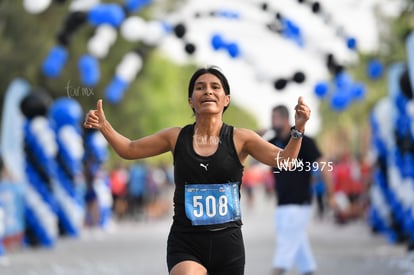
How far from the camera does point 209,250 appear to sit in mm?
5688

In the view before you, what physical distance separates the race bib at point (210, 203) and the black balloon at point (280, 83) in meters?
10.0

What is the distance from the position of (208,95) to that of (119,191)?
2242 cm

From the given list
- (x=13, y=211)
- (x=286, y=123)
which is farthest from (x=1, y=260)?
(x=286, y=123)

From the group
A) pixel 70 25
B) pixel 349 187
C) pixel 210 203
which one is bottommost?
pixel 349 187

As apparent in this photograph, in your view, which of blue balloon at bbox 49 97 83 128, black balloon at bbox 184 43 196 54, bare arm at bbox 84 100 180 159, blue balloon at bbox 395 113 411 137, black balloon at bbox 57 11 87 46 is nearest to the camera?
bare arm at bbox 84 100 180 159

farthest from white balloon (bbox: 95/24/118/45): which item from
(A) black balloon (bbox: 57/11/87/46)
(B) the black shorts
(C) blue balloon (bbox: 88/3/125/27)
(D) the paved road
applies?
(B) the black shorts

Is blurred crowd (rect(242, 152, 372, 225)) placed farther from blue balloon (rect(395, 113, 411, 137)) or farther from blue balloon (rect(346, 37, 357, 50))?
blue balloon (rect(346, 37, 357, 50))

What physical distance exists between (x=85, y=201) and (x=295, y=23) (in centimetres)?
849

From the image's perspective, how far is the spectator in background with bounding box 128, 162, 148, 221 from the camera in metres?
27.2

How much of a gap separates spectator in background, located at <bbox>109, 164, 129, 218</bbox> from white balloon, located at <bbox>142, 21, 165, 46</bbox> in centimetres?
984

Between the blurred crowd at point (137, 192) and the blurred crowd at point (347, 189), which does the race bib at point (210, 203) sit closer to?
the blurred crowd at point (347, 189)

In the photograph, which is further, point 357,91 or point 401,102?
point 357,91

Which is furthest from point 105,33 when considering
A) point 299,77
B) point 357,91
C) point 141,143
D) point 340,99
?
point 141,143

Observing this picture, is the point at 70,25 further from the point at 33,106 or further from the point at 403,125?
the point at 403,125
